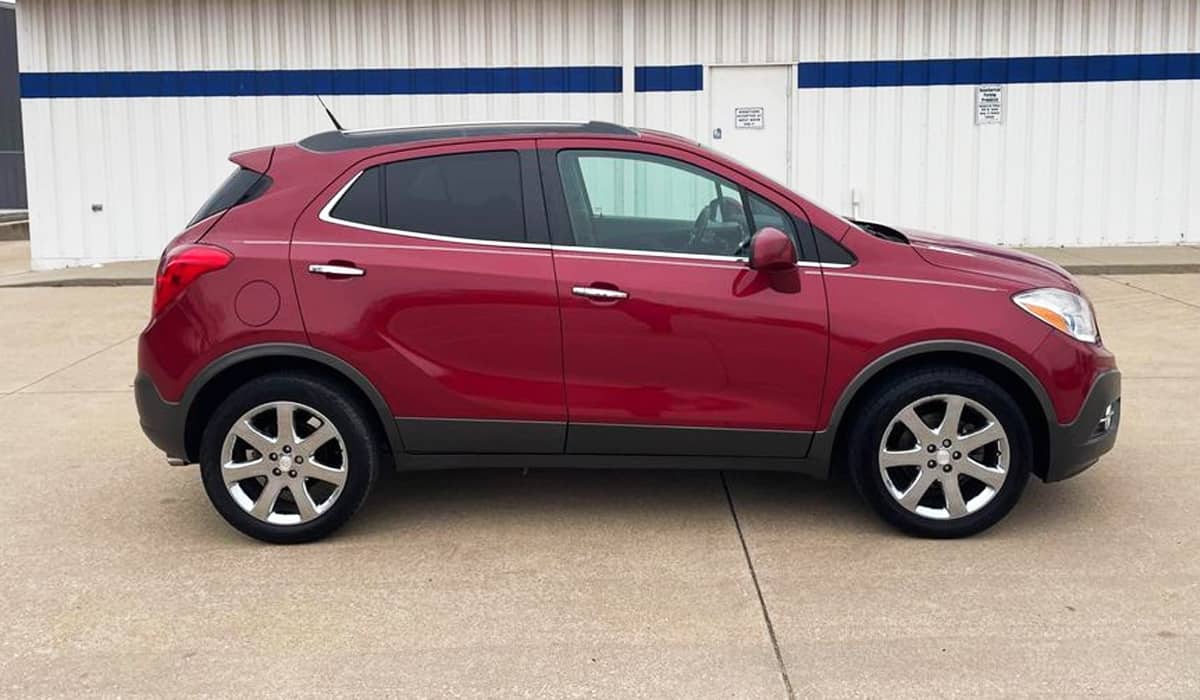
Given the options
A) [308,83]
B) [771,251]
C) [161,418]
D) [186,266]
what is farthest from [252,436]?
[308,83]

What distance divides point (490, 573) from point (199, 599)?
42.7 inches

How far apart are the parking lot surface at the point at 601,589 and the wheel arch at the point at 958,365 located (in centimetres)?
41

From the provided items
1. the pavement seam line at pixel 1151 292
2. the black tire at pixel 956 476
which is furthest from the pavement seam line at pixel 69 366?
the pavement seam line at pixel 1151 292

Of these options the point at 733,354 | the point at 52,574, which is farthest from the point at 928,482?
the point at 52,574

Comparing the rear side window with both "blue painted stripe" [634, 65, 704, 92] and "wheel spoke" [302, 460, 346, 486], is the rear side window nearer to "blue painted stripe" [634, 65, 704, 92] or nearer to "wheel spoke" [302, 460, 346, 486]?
"wheel spoke" [302, 460, 346, 486]

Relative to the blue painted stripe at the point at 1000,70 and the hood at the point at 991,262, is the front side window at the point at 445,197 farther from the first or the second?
the blue painted stripe at the point at 1000,70

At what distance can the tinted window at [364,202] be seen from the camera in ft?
15.7

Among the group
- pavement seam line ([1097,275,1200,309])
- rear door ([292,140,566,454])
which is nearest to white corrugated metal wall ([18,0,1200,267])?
pavement seam line ([1097,275,1200,309])

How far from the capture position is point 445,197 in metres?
4.82

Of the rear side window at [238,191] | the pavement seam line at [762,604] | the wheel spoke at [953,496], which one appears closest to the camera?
the pavement seam line at [762,604]

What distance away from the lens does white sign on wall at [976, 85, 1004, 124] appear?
46.4 ft

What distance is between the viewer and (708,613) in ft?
13.5

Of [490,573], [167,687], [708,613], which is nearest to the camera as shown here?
[167,687]

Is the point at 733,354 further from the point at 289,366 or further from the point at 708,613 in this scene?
the point at 289,366
